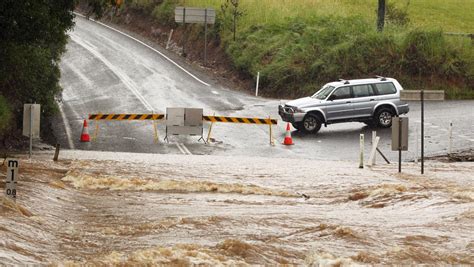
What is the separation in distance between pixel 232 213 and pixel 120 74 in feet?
108

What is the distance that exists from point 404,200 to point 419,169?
861 cm

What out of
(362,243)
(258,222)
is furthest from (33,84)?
(362,243)

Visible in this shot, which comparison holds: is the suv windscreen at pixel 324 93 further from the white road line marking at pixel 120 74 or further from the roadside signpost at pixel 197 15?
the roadside signpost at pixel 197 15

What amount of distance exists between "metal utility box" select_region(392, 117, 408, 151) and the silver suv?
1056 centimetres

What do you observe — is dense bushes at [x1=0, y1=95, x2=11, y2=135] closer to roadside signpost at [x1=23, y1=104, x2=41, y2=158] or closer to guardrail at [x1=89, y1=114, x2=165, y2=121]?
guardrail at [x1=89, y1=114, x2=165, y2=121]

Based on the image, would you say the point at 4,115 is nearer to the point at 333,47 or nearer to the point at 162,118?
the point at 162,118

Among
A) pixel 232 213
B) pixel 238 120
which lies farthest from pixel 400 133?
pixel 238 120

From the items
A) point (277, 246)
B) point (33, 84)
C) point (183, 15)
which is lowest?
point (277, 246)

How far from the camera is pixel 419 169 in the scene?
32812 millimetres

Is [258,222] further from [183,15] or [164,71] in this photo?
[183,15]

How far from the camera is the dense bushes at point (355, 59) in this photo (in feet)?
170

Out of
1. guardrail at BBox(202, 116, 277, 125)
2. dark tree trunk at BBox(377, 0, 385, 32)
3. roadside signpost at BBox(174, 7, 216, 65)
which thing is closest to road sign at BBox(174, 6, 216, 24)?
roadside signpost at BBox(174, 7, 216, 65)

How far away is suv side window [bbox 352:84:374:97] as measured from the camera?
4278cm

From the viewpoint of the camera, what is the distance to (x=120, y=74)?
54.4m
